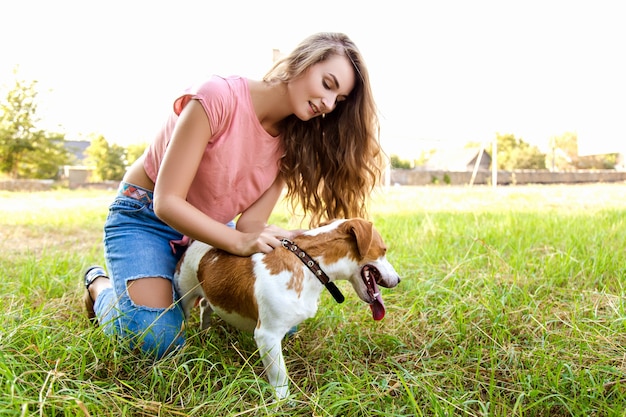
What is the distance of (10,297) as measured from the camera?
2.54 metres

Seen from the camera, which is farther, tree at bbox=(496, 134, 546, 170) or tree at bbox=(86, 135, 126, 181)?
tree at bbox=(496, 134, 546, 170)

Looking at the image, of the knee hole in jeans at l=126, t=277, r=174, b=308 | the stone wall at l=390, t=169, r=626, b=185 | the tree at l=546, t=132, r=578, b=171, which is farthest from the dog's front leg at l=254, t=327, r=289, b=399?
the tree at l=546, t=132, r=578, b=171

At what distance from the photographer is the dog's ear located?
6.39 feet

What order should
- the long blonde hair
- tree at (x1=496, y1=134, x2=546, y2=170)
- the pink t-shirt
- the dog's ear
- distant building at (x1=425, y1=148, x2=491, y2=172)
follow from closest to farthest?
1. the dog's ear
2. the pink t-shirt
3. the long blonde hair
4. distant building at (x1=425, y1=148, x2=491, y2=172)
5. tree at (x1=496, y1=134, x2=546, y2=170)

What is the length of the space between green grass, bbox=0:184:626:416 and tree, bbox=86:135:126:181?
2294cm

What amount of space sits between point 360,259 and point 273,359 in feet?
1.79

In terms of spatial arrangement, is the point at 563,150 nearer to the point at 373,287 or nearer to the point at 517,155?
the point at 517,155

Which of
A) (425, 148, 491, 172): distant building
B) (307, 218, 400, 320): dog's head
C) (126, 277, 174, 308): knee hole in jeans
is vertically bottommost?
(126, 277, 174, 308): knee hole in jeans

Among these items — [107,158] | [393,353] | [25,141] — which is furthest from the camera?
[107,158]

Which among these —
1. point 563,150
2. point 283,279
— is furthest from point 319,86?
point 563,150

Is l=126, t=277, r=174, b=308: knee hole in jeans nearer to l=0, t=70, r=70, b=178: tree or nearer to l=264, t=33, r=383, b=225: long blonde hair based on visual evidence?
l=264, t=33, r=383, b=225: long blonde hair

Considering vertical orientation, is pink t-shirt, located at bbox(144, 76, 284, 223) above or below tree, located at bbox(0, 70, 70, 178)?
below

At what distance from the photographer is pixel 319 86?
7.30 feet

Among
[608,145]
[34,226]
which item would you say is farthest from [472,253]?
[608,145]
